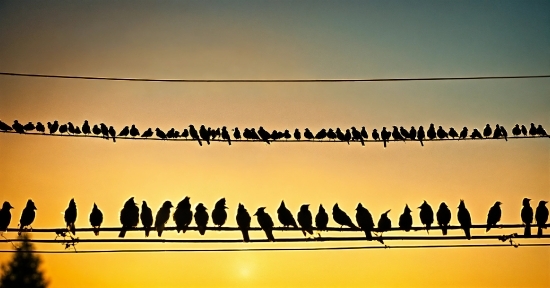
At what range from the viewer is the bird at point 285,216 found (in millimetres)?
13758

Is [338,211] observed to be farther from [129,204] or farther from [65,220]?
[65,220]

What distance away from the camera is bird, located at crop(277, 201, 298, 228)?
542 inches

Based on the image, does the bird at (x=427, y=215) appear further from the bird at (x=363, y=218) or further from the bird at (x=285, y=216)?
the bird at (x=285, y=216)

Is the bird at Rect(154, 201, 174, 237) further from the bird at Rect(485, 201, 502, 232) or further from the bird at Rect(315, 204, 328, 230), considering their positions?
the bird at Rect(485, 201, 502, 232)

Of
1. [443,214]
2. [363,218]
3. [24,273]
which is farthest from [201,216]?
[24,273]

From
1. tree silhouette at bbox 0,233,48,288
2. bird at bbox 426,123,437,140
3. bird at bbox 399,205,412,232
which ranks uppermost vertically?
bird at bbox 426,123,437,140

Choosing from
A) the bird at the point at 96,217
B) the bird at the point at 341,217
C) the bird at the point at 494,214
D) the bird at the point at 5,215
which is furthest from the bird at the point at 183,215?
the bird at the point at 494,214

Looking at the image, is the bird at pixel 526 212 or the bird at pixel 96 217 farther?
the bird at pixel 526 212

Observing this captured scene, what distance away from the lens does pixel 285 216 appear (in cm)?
1382

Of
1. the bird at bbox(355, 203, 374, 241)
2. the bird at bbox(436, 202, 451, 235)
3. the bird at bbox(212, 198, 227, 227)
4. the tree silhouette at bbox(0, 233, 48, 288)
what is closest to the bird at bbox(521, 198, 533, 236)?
the bird at bbox(436, 202, 451, 235)

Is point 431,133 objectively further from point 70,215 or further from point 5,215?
point 5,215

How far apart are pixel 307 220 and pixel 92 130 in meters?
8.32

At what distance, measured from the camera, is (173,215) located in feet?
42.3

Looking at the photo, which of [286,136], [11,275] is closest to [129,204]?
[286,136]
